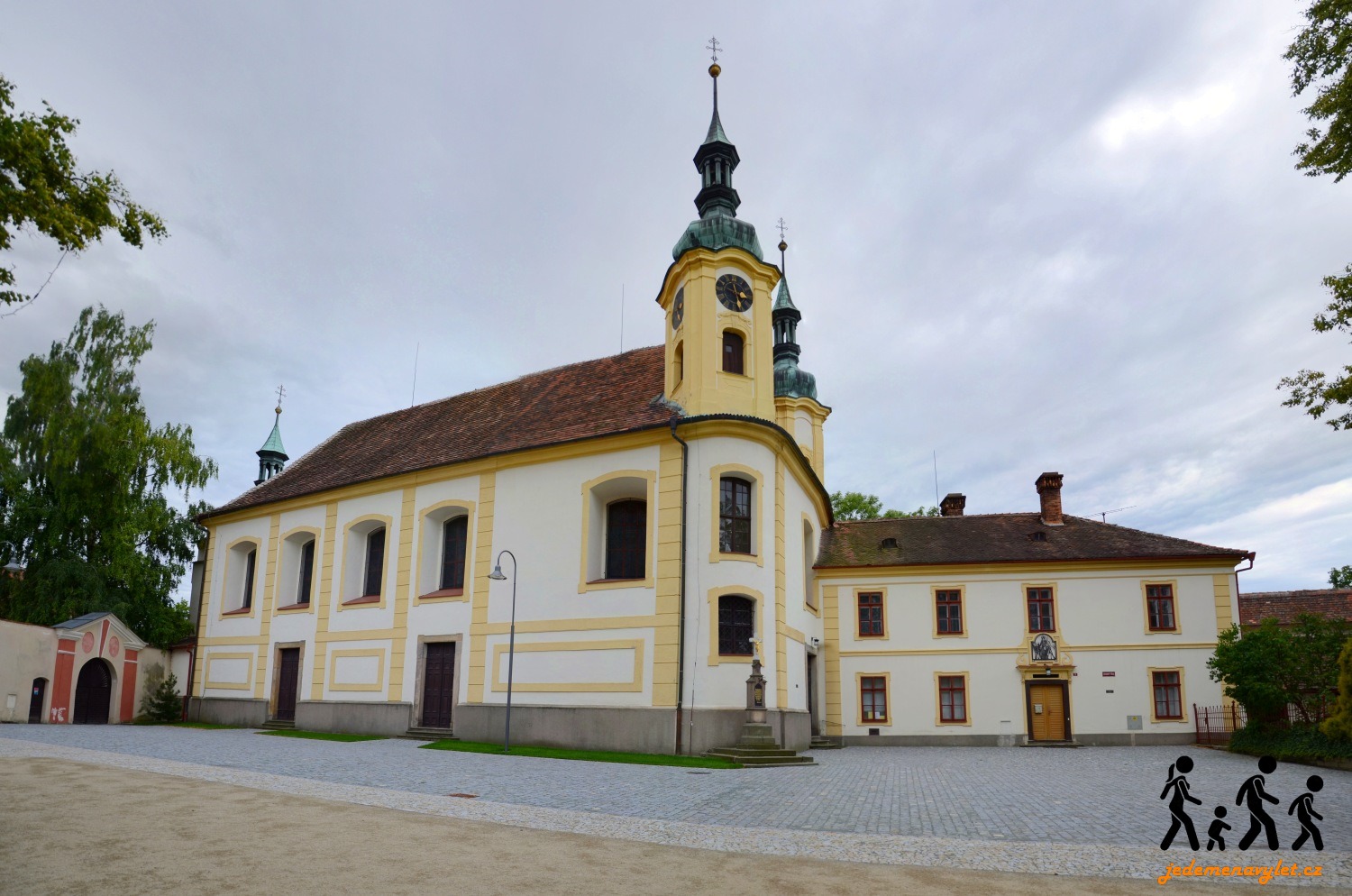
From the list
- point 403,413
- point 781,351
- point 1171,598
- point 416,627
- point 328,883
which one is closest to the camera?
point 328,883

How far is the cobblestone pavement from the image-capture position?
9375mm

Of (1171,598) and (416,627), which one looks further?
(1171,598)

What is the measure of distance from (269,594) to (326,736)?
280 inches

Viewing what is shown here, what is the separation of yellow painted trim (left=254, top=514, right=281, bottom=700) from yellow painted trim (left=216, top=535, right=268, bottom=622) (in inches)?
13.3

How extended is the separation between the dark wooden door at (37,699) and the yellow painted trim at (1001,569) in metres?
23.9

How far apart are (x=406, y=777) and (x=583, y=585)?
8.36 metres

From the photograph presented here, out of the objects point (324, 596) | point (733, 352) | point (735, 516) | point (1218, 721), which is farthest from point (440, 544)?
point (1218, 721)

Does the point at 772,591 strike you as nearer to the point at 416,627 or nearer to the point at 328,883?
the point at 416,627

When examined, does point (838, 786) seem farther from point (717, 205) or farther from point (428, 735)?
point (717, 205)

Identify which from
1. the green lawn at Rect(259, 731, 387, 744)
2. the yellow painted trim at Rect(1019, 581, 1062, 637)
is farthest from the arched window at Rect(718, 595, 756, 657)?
the yellow painted trim at Rect(1019, 581, 1062, 637)

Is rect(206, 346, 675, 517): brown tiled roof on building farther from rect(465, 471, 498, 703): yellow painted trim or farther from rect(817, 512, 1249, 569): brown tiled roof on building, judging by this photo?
rect(817, 512, 1249, 569): brown tiled roof on building

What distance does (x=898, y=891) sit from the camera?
20.5ft

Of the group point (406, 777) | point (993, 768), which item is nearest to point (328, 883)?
point (406, 777)

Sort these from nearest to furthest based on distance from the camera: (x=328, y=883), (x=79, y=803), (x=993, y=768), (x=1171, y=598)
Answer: (x=328, y=883), (x=79, y=803), (x=993, y=768), (x=1171, y=598)
